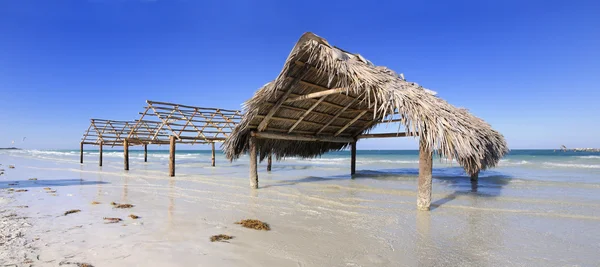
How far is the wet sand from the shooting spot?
296 cm

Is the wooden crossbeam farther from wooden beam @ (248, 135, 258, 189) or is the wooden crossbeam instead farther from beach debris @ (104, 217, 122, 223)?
beach debris @ (104, 217, 122, 223)

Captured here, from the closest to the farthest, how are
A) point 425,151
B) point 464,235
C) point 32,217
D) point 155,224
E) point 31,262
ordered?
point 31,262, point 464,235, point 155,224, point 32,217, point 425,151

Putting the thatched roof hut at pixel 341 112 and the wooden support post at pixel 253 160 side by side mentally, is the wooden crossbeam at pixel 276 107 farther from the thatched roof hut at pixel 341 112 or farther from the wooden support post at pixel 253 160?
the wooden support post at pixel 253 160

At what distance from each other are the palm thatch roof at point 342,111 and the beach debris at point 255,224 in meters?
2.48

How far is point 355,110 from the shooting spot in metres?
8.29

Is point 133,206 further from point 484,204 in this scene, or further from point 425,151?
point 484,204

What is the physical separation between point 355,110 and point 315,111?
1.16 meters

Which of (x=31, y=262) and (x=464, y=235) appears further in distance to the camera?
(x=464, y=235)

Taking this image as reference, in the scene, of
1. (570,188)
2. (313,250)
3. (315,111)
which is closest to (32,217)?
(313,250)

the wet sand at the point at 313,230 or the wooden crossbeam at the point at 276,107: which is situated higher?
the wooden crossbeam at the point at 276,107

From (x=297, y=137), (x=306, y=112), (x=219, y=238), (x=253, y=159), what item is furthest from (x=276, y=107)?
(x=219, y=238)

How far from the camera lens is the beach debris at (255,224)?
3.97m

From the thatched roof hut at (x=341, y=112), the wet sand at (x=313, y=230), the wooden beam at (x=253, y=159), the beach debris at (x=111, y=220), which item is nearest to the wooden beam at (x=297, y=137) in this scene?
the thatched roof hut at (x=341, y=112)

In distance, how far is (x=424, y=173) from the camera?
16.3ft
